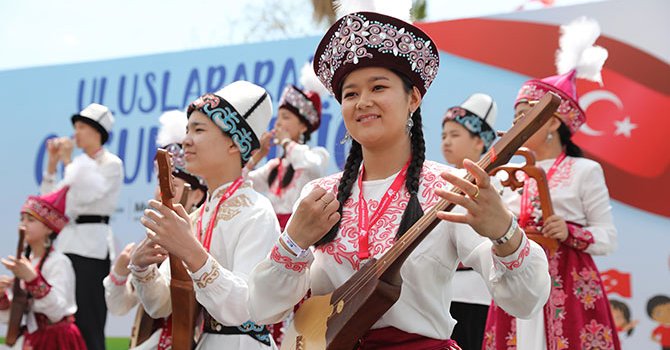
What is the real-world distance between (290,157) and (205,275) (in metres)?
2.63

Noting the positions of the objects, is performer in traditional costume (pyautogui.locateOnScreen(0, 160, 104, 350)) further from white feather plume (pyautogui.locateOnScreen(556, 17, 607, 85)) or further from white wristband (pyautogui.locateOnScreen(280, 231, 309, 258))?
white feather plume (pyautogui.locateOnScreen(556, 17, 607, 85))

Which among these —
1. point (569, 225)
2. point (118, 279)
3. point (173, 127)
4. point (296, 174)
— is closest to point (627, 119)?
point (569, 225)

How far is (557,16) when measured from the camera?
5.30 m

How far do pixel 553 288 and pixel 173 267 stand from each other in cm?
185

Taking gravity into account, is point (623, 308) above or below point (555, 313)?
above

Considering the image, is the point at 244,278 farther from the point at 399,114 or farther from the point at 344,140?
the point at 399,114

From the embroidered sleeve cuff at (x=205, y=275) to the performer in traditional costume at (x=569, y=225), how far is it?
167 cm

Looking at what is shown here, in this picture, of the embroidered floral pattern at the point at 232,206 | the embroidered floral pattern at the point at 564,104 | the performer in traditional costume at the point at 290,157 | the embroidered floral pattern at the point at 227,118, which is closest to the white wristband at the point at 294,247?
the embroidered floral pattern at the point at 232,206

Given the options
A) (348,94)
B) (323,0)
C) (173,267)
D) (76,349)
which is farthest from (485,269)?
(323,0)

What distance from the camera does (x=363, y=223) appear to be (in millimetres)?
1915

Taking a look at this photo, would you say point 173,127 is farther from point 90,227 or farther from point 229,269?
point 90,227

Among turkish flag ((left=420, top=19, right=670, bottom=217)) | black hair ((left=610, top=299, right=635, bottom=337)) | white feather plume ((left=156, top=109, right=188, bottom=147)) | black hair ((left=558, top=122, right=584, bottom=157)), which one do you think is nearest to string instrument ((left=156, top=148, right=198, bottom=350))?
white feather plume ((left=156, top=109, right=188, bottom=147))

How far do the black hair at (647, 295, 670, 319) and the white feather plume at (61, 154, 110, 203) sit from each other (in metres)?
3.79

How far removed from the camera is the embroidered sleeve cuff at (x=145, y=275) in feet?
8.52
